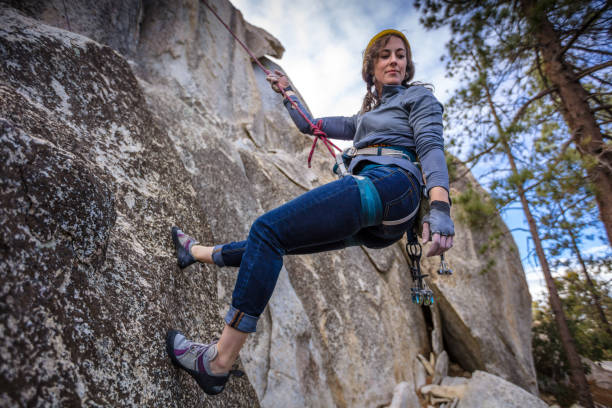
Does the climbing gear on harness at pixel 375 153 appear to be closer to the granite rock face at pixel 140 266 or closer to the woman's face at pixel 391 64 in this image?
the woman's face at pixel 391 64

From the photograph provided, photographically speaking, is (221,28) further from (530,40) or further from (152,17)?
(530,40)

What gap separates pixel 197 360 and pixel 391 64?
8.39 feet

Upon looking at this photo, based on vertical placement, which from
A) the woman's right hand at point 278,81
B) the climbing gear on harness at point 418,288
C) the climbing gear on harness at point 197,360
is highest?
the woman's right hand at point 278,81

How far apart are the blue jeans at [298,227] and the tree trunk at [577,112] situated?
17.2 ft

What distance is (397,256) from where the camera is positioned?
7055mm

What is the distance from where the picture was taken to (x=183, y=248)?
6.71ft

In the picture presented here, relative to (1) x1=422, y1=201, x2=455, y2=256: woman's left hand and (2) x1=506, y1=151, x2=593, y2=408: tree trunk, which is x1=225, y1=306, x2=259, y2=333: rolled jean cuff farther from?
(2) x1=506, y1=151, x2=593, y2=408: tree trunk

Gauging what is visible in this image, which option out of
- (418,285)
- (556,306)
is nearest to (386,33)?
(418,285)

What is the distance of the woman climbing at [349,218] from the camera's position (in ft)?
4.98

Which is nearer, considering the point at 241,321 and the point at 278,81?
the point at 241,321

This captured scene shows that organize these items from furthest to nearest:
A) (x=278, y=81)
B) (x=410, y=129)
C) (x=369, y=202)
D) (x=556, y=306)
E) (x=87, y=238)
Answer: (x=556, y=306) → (x=278, y=81) → (x=410, y=129) → (x=369, y=202) → (x=87, y=238)

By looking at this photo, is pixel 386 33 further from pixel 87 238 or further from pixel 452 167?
pixel 452 167

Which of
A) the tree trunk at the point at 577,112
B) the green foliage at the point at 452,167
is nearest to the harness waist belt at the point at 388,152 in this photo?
the tree trunk at the point at 577,112

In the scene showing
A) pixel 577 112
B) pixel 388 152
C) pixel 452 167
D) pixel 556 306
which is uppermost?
pixel 577 112
